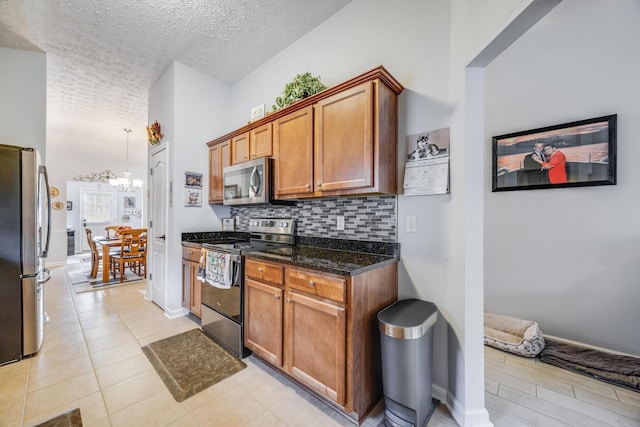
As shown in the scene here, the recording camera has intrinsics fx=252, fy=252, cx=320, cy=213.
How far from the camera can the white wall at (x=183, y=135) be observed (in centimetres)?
302

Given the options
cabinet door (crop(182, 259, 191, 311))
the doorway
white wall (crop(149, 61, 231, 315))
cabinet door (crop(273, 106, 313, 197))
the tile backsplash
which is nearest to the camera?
the tile backsplash

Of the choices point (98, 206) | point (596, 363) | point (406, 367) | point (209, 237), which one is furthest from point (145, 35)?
point (98, 206)

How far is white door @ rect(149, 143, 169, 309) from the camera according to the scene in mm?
3131

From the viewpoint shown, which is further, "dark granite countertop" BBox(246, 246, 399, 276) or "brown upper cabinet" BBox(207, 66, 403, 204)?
"brown upper cabinet" BBox(207, 66, 403, 204)

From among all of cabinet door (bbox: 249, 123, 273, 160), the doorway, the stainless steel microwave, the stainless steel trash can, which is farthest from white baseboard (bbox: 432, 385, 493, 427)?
the doorway

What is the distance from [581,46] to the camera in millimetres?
2234

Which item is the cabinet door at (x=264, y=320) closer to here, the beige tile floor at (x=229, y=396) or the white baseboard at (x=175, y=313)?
the beige tile floor at (x=229, y=396)

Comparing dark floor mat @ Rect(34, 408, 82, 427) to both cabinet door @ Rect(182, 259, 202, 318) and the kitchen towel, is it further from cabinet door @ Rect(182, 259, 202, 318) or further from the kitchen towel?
cabinet door @ Rect(182, 259, 202, 318)

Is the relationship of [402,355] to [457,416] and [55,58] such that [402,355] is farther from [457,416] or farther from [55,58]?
[55,58]

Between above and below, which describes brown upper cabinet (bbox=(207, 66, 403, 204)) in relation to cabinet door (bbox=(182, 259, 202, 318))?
above

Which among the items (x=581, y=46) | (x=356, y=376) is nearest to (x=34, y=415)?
(x=356, y=376)

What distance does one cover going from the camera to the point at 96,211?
826 centimetres

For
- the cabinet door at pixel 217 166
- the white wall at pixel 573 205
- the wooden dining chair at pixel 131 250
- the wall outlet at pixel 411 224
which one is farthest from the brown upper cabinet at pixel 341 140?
the wooden dining chair at pixel 131 250

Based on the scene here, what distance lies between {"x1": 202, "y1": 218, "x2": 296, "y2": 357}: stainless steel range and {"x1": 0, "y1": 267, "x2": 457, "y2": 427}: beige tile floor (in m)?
0.30
